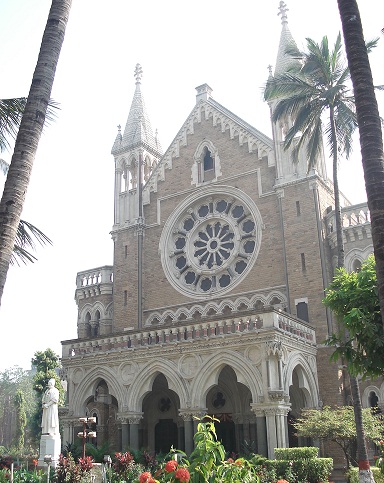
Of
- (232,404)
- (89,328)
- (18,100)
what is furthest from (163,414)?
(18,100)

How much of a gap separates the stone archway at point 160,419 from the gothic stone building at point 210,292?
2.5 inches

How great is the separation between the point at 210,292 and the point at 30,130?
22.0 m

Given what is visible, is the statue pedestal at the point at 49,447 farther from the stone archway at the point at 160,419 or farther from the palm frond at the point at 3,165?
the palm frond at the point at 3,165

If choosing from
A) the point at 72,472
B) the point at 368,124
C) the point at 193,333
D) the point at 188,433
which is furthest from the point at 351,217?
the point at 368,124

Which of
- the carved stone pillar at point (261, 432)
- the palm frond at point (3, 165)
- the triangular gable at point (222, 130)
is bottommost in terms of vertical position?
the carved stone pillar at point (261, 432)

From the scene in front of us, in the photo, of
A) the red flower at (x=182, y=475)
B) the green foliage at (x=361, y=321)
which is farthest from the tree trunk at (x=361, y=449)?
the red flower at (x=182, y=475)

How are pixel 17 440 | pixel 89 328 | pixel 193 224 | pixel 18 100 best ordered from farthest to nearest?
1. pixel 17 440
2. pixel 89 328
3. pixel 193 224
4. pixel 18 100

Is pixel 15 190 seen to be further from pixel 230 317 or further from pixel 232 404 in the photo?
pixel 232 404

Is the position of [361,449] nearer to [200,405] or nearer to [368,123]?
[200,405]

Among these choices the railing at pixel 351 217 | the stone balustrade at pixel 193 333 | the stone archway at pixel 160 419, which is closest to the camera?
the stone balustrade at pixel 193 333

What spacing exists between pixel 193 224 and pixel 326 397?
12.3 metres

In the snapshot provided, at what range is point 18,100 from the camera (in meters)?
13.0

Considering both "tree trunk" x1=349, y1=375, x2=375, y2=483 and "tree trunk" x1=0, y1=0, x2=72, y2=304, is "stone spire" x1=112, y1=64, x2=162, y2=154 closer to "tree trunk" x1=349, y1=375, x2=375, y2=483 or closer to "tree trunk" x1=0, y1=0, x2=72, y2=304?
"tree trunk" x1=349, y1=375, x2=375, y2=483

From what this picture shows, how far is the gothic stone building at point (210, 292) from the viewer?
80.7 ft
